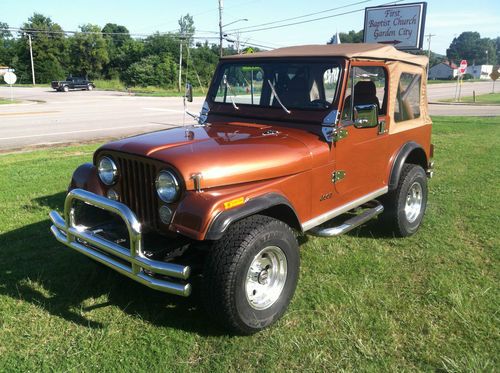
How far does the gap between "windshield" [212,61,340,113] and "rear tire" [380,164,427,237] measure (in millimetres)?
1471

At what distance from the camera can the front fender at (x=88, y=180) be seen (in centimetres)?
345

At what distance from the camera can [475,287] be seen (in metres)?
3.66

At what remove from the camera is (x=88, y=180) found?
352 cm

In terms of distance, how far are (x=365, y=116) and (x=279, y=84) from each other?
0.87 metres

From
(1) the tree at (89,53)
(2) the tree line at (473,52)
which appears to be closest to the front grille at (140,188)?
(1) the tree at (89,53)

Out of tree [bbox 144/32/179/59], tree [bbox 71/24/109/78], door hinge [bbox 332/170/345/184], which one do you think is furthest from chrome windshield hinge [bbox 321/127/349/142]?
tree [bbox 71/24/109/78]

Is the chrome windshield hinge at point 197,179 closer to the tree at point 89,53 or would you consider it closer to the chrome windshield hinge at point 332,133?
the chrome windshield hinge at point 332,133

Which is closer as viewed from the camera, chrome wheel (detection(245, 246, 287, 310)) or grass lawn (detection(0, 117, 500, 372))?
grass lawn (detection(0, 117, 500, 372))

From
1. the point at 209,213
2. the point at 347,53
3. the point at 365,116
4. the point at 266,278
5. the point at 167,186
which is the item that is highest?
the point at 347,53

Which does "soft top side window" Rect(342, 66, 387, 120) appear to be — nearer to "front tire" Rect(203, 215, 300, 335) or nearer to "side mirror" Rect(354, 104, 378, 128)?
"side mirror" Rect(354, 104, 378, 128)

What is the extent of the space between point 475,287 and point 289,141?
2.00 m

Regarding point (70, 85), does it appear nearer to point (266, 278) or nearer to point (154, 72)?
point (154, 72)

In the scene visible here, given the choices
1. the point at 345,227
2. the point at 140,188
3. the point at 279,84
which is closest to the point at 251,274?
the point at 140,188

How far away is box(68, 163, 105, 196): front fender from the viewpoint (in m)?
3.45
